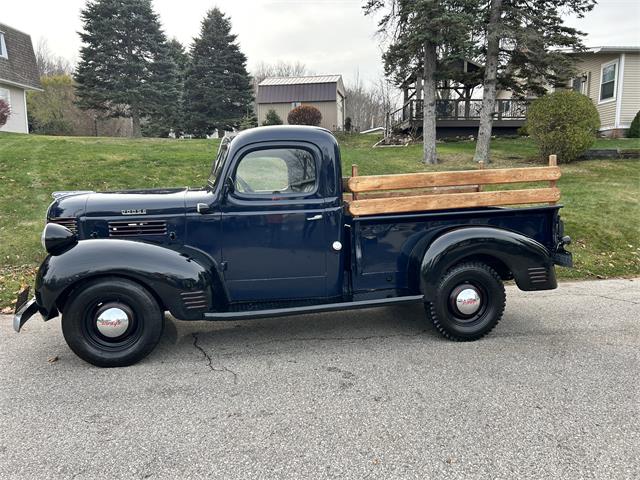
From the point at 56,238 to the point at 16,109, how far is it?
26.6 meters

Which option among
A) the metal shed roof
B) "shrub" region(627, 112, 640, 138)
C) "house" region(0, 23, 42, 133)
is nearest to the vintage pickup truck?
"shrub" region(627, 112, 640, 138)

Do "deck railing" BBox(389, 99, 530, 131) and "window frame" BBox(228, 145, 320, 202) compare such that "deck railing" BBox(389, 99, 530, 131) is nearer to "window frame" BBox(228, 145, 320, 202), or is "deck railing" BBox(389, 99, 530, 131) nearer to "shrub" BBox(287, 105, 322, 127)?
"shrub" BBox(287, 105, 322, 127)

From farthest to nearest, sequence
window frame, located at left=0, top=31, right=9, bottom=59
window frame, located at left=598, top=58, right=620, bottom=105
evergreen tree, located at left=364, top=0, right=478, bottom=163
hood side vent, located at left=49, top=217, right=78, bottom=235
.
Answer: window frame, located at left=0, top=31, right=9, bottom=59
window frame, located at left=598, top=58, right=620, bottom=105
evergreen tree, located at left=364, top=0, right=478, bottom=163
hood side vent, located at left=49, top=217, right=78, bottom=235

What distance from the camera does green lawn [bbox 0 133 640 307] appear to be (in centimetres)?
723

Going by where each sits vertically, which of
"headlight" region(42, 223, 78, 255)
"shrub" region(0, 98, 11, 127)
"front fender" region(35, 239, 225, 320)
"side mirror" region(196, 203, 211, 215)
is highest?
"shrub" region(0, 98, 11, 127)

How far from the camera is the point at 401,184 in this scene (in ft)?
14.8

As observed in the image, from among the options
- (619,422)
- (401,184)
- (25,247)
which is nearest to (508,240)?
(401,184)

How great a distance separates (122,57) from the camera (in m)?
27.9

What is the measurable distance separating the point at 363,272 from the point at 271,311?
3.08ft

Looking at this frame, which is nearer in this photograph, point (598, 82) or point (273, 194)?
point (273, 194)

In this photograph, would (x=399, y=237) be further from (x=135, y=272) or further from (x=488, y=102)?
(x=488, y=102)

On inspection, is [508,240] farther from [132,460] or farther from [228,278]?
[132,460]

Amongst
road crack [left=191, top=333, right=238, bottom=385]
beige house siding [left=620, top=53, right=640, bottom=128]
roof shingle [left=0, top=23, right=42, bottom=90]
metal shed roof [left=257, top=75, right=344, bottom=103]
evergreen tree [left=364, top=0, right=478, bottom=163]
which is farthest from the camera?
metal shed roof [left=257, top=75, right=344, bottom=103]

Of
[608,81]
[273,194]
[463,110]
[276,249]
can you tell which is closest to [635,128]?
[608,81]
